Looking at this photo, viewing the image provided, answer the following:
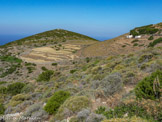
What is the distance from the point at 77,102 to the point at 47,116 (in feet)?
4.83

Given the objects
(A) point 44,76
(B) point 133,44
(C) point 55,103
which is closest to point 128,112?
(C) point 55,103

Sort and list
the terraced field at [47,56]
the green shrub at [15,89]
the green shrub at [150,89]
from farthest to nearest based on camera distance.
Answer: the terraced field at [47,56] < the green shrub at [15,89] < the green shrub at [150,89]

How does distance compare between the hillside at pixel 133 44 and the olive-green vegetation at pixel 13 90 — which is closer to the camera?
the olive-green vegetation at pixel 13 90

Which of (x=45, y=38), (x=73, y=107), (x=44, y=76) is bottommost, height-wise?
(x=44, y=76)

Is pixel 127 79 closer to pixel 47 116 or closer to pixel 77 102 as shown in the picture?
pixel 77 102

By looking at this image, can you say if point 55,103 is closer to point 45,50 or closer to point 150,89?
point 150,89

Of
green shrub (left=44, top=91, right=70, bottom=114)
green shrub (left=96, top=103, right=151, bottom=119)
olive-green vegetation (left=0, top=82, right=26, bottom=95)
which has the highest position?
green shrub (left=96, top=103, right=151, bottom=119)

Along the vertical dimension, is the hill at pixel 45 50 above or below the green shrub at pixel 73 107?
above

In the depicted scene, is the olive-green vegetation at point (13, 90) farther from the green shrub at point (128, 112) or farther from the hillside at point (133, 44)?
the hillside at point (133, 44)

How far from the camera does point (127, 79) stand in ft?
20.2

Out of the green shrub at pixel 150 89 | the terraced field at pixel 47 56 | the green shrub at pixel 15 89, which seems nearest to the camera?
the green shrub at pixel 150 89

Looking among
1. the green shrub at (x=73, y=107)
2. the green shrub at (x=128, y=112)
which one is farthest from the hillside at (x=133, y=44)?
the green shrub at (x=128, y=112)

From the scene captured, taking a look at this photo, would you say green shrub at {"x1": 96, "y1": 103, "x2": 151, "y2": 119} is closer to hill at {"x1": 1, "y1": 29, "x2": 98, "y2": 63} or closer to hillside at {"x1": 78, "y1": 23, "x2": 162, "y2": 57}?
hillside at {"x1": 78, "y1": 23, "x2": 162, "y2": 57}

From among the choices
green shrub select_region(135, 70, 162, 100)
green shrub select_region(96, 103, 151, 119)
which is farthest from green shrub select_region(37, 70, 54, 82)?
green shrub select_region(135, 70, 162, 100)
